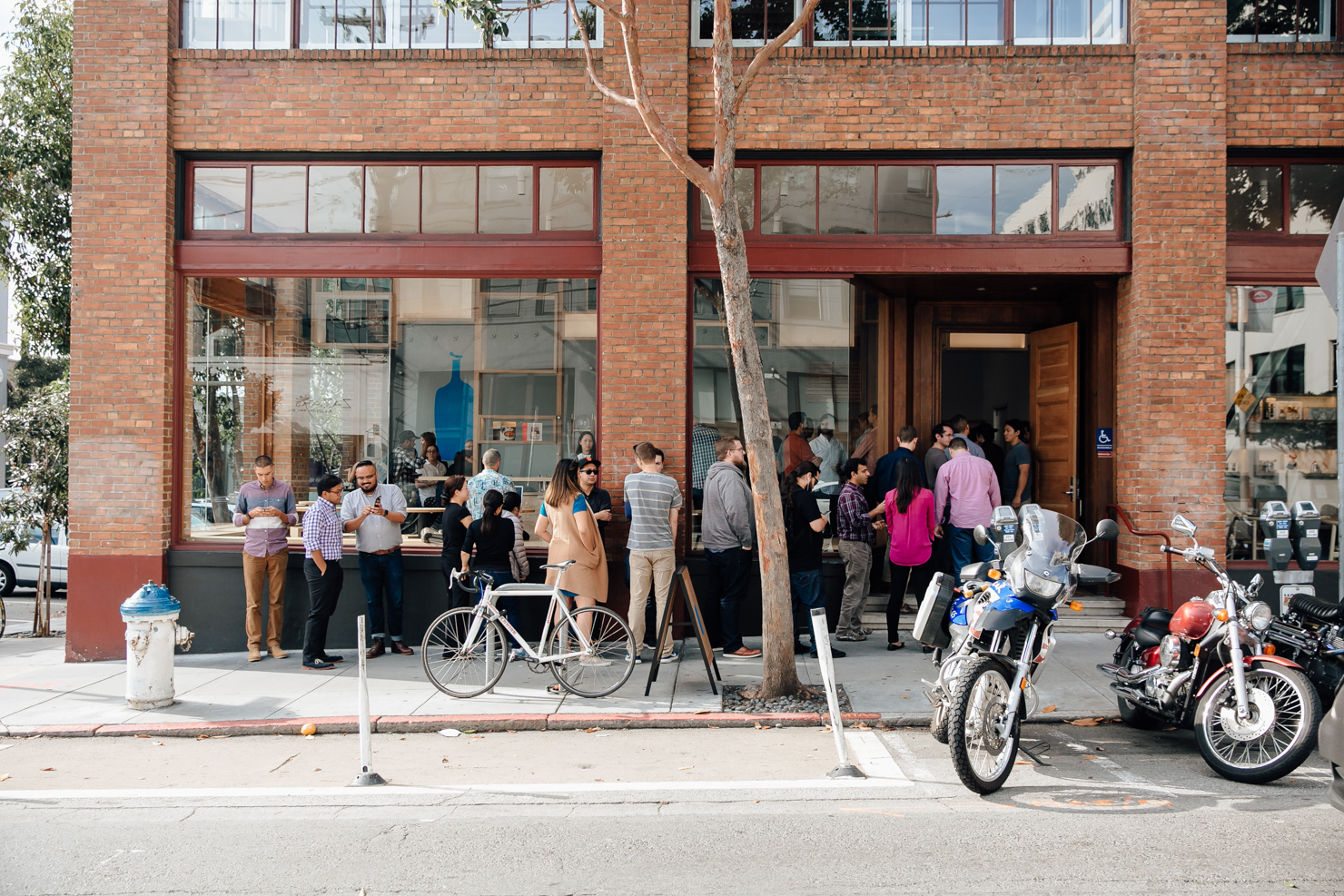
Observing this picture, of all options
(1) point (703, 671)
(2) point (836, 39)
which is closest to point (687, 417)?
(1) point (703, 671)

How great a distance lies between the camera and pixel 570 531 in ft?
29.4

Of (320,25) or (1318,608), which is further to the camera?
(320,25)

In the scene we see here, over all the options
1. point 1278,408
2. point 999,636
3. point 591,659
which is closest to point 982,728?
point 999,636

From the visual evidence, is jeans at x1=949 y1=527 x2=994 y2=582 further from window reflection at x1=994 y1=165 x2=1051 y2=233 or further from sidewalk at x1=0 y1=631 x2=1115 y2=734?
window reflection at x1=994 y1=165 x2=1051 y2=233

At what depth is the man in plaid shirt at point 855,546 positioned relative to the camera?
9.66 meters

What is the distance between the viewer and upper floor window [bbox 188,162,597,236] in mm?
10266

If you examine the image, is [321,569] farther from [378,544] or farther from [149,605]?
[149,605]

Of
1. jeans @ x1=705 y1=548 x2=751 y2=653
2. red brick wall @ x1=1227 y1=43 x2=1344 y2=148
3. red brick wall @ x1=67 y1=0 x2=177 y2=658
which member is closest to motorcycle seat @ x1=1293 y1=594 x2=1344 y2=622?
jeans @ x1=705 y1=548 x2=751 y2=653

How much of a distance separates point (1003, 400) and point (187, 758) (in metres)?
10.6

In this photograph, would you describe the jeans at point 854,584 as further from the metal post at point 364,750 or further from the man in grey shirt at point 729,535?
the metal post at point 364,750

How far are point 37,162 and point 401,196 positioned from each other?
21.3 ft

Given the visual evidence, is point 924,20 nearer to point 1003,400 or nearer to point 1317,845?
point 1003,400

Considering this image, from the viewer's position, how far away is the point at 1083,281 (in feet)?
35.0

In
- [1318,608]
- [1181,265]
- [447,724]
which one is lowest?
[447,724]
